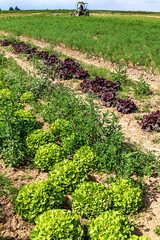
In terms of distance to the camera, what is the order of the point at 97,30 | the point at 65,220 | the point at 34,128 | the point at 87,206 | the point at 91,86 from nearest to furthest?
the point at 65,220 → the point at 87,206 → the point at 34,128 → the point at 91,86 → the point at 97,30

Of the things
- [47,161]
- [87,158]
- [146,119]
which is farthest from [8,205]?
[146,119]

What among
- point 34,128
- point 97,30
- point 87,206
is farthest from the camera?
point 97,30

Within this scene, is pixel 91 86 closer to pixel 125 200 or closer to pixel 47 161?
pixel 47 161

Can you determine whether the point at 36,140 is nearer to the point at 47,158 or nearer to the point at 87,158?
the point at 47,158

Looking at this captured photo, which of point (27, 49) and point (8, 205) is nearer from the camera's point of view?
point (8, 205)

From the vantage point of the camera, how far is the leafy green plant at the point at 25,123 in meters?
5.38

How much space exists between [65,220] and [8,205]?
1.30 meters

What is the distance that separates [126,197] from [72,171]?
108cm

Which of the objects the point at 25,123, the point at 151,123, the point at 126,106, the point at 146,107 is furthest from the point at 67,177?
the point at 146,107

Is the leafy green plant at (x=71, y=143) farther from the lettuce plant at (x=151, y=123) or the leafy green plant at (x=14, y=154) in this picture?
the lettuce plant at (x=151, y=123)

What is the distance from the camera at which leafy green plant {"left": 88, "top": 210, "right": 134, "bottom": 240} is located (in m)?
2.93

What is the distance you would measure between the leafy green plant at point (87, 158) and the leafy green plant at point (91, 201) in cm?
78

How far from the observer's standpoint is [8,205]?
378 centimetres

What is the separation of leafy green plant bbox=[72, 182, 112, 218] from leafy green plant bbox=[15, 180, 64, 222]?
34cm
